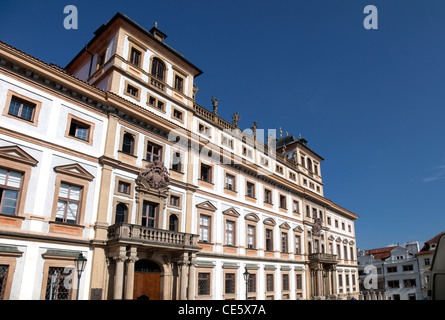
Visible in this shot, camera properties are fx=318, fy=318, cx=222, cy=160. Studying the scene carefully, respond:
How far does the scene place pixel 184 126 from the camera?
27641mm

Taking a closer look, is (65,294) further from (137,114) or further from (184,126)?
(184,126)

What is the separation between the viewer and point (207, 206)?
28.0m

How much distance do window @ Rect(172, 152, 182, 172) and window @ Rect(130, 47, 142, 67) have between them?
25.6ft

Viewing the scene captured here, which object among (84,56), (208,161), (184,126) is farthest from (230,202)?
(84,56)

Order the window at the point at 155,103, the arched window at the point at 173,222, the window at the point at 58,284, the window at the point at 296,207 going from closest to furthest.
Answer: the window at the point at 58,284, the arched window at the point at 173,222, the window at the point at 155,103, the window at the point at 296,207

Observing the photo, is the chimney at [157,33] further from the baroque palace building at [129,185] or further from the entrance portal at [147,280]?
the entrance portal at [147,280]

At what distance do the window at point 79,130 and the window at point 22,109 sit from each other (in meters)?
2.41

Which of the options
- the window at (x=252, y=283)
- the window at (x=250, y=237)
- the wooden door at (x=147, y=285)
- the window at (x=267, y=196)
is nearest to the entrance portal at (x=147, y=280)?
the wooden door at (x=147, y=285)

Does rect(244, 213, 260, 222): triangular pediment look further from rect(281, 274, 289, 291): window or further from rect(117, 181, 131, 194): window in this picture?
rect(117, 181, 131, 194): window

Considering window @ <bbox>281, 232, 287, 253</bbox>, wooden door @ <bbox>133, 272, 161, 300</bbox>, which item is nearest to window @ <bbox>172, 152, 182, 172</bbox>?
wooden door @ <bbox>133, 272, 161, 300</bbox>

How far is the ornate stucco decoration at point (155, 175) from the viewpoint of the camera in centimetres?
2305

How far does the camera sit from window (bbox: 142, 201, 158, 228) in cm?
2284

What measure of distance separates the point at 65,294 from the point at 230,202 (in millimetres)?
16544

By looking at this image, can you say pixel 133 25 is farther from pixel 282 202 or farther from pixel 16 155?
pixel 282 202
